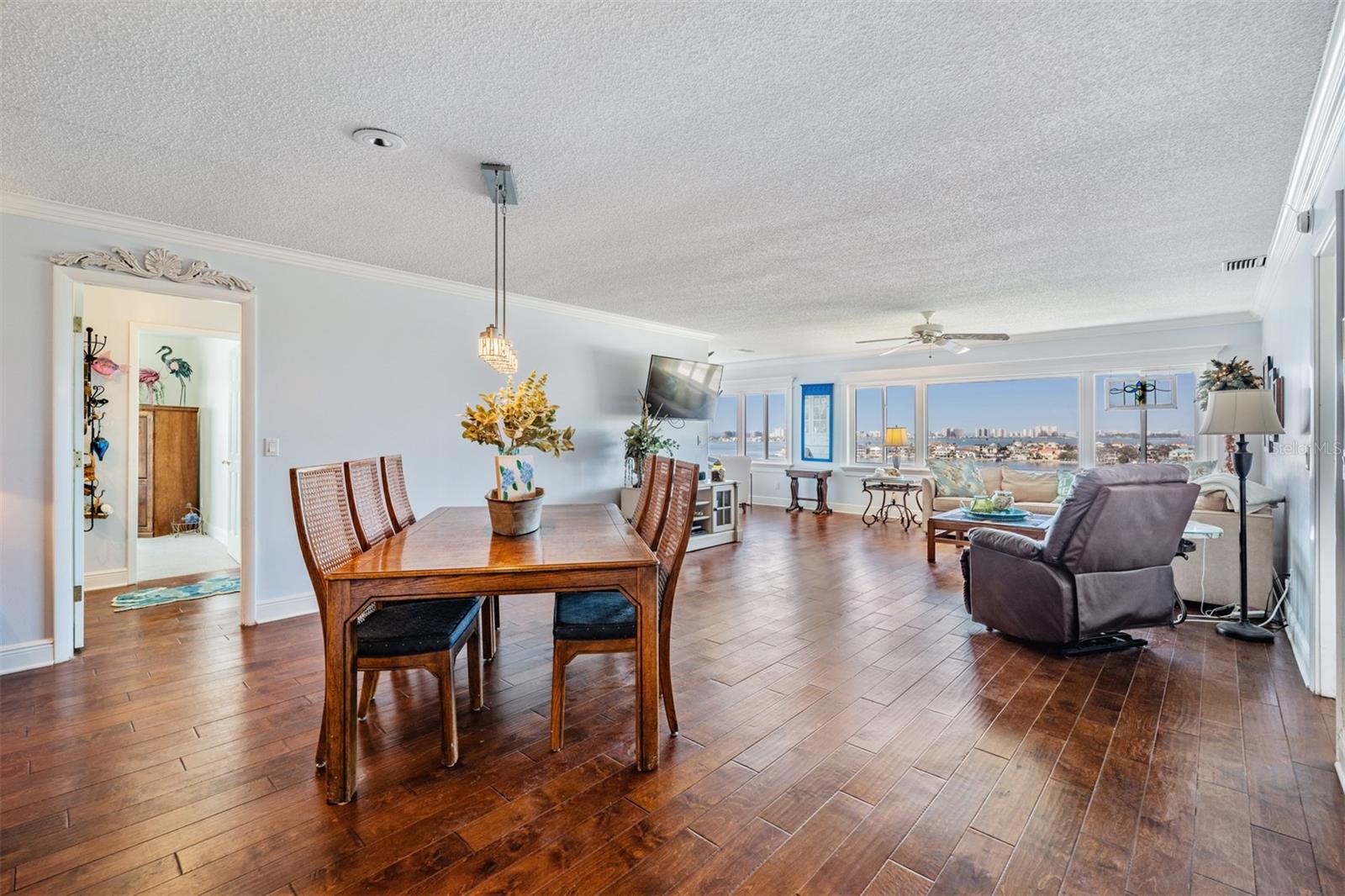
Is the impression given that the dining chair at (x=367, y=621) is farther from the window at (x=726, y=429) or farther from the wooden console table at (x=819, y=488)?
the window at (x=726, y=429)

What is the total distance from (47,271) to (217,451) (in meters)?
3.97

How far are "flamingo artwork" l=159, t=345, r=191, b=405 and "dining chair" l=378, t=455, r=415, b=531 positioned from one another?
5.30 meters

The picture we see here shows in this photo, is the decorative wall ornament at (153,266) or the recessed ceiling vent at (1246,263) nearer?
the decorative wall ornament at (153,266)

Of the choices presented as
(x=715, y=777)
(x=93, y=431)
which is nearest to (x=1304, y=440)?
(x=715, y=777)

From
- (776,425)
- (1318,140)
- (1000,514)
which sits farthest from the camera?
(776,425)

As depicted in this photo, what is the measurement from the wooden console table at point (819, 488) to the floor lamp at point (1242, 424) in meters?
5.13

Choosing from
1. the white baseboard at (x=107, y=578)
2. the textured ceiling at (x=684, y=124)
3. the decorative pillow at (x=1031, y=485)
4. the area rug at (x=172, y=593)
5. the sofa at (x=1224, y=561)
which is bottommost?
the area rug at (x=172, y=593)

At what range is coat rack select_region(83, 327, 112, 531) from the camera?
14.7ft

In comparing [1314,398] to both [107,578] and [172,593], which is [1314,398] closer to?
[172,593]

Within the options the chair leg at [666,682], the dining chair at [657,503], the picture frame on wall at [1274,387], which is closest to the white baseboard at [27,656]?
the dining chair at [657,503]

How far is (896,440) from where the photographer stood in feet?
26.3

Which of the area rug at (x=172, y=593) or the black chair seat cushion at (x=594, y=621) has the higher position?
the black chair seat cushion at (x=594, y=621)

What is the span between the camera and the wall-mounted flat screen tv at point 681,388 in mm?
5941

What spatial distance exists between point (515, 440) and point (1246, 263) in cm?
492
